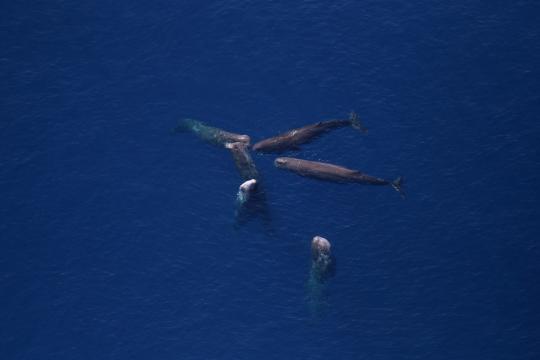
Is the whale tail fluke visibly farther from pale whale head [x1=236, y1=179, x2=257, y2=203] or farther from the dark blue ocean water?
pale whale head [x1=236, y1=179, x2=257, y2=203]

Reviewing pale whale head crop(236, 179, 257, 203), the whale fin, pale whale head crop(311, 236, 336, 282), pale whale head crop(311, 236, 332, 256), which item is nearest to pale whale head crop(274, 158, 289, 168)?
pale whale head crop(236, 179, 257, 203)

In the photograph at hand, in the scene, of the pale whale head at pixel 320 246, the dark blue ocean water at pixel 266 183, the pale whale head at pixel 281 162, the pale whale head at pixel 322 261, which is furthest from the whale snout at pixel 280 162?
the pale whale head at pixel 322 261

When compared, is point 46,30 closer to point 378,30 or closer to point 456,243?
point 378,30

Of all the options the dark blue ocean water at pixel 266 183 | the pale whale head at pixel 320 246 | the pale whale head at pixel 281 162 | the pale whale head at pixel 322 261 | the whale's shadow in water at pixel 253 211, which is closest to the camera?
the dark blue ocean water at pixel 266 183

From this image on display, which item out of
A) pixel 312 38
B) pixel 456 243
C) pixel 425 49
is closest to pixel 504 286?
pixel 456 243

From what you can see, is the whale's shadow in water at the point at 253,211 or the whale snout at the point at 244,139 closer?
the whale's shadow in water at the point at 253,211

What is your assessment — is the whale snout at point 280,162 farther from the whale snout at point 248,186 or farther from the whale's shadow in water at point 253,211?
the whale's shadow in water at point 253,211

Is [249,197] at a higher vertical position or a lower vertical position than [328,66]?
lower

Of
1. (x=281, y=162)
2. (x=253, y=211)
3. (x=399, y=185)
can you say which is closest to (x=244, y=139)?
(x=281, y=162)

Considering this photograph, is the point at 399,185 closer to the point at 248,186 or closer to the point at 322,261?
the point at 322,261

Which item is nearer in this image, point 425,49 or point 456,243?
point 456,243
